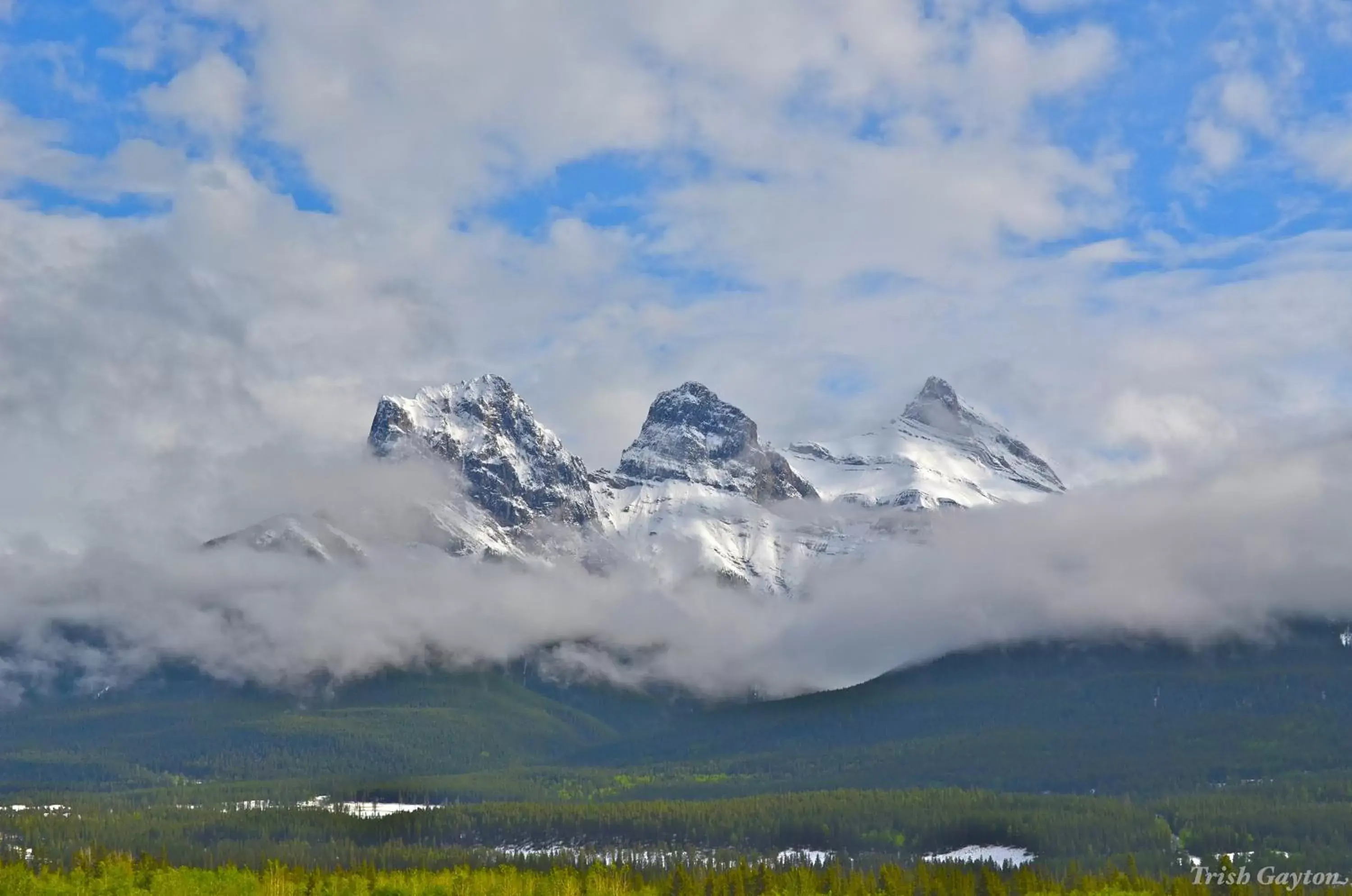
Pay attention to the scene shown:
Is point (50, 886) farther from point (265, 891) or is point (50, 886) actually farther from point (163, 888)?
point (265, 891)

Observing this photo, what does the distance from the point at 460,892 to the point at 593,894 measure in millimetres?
17672

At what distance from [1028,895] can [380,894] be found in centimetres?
8464

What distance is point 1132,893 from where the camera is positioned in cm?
19288

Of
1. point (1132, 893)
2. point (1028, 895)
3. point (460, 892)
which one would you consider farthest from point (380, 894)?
point (1132, 893)

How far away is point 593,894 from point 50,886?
70.6 m

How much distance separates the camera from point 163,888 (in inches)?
7525

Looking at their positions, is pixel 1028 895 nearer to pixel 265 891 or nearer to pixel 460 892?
pixel 460 892

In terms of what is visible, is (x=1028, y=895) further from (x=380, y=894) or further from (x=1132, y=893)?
(x=380, y=894)

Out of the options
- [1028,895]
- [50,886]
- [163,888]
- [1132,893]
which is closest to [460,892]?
[163,888]

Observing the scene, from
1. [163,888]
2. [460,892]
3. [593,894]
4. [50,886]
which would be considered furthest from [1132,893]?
[50,886]

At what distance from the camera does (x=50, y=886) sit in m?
197

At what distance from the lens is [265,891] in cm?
18825

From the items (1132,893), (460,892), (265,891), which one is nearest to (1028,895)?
(1132,893)

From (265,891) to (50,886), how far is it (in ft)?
103
